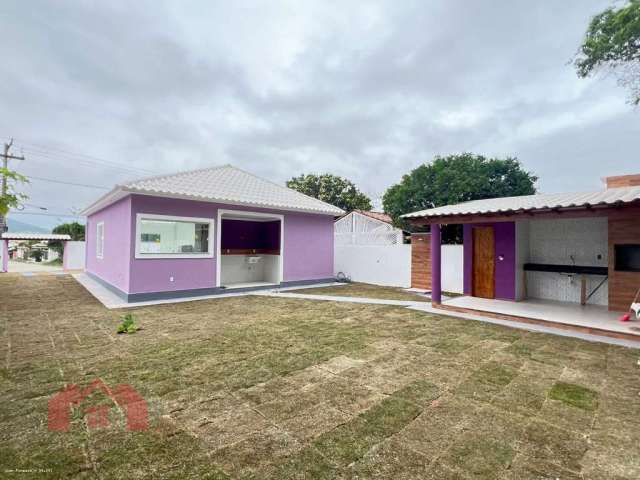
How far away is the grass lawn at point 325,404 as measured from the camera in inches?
77.4

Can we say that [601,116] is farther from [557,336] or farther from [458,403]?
[458,403]

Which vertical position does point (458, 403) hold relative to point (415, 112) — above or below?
below

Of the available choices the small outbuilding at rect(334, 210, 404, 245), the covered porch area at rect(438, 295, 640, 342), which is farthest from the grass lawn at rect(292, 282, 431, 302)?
the small outbuilding at rect(334, 210, 404, 245)

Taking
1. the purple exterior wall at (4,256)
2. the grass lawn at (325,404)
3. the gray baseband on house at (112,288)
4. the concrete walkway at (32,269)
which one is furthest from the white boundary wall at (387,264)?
the purple exterior wall at (4,256)

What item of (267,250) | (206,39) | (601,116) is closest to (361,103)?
(206,39)

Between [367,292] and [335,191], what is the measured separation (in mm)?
17815

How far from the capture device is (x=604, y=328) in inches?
202

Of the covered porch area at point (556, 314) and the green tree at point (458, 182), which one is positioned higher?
the green tree at point (458, 182)

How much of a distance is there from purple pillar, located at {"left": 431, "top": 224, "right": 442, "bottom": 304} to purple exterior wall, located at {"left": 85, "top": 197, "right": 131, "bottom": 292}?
7.59 metres

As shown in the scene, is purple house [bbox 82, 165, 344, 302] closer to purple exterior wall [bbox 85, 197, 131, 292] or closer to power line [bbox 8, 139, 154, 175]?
purple exterior wall [bbox 85, 197, 131, 292]

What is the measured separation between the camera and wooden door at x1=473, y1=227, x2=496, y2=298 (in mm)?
8258

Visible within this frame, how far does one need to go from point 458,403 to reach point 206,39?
10882 millimetres

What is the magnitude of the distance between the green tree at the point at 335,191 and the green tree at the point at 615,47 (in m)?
17.2

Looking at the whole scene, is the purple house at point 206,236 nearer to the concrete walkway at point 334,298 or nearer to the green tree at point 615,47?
the concrete walkway at point 334,298
